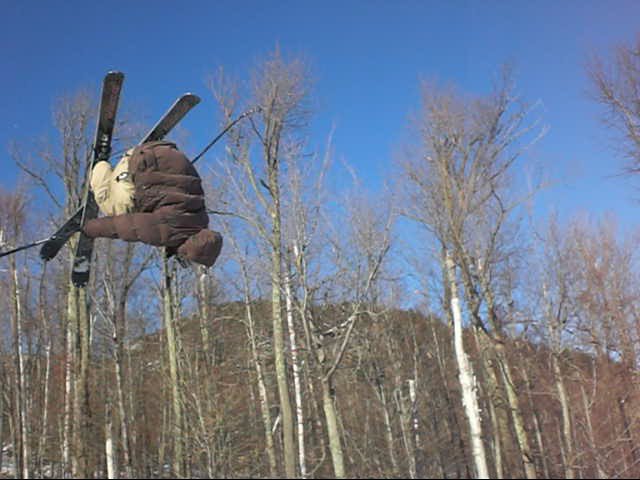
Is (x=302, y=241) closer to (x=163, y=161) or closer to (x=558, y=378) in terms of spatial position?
(x=163, y=161)

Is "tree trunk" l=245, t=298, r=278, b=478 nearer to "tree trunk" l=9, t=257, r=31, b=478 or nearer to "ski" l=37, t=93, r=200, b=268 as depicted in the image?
"tree trunk" l=9, t=257, r=31, b=478

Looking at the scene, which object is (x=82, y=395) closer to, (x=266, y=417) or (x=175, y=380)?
(x=175, y=380)

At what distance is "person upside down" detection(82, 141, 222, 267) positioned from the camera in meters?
1.46

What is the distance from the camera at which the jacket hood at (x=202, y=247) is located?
4.84 ft

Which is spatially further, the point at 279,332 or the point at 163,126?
the point at 279,332

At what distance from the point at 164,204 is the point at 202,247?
16cm

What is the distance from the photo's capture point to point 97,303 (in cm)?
1309

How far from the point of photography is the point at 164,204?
4.80 ft

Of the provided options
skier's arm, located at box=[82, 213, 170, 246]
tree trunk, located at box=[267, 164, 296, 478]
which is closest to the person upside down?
skier's arm, located at box=[82, 213, 170, 246]

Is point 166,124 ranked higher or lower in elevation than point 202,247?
higher

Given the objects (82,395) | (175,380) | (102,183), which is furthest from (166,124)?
(82,395)

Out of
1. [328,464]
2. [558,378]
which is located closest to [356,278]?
[328,464]

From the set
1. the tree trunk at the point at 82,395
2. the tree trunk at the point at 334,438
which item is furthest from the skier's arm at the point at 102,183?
the tree trunk at the point at 82,395

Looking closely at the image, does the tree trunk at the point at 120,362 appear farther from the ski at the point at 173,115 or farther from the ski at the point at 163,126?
the ski at the point at 173,115
